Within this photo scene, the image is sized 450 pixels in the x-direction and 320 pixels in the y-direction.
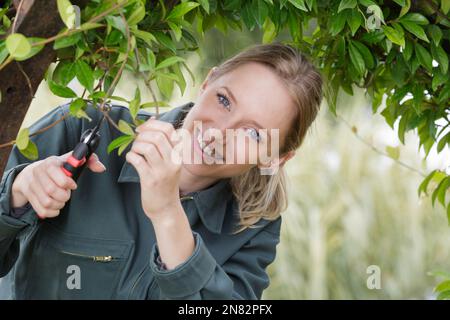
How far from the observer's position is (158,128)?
43.9 inches

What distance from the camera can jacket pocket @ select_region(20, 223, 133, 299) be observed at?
1.54 meters

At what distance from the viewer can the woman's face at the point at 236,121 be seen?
1.48m

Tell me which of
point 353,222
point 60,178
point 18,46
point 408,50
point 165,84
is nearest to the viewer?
point 18,46

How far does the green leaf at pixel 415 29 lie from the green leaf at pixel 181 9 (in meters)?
0.43

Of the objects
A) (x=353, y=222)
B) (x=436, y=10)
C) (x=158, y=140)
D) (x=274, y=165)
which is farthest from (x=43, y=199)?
(x=353, y=222)

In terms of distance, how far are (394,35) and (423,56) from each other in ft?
0.36

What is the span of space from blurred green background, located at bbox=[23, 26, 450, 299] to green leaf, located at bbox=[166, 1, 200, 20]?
299cm

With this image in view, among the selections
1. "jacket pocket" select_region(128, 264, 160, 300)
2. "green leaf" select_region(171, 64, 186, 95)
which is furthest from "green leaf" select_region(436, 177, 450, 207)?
"green leaf" select_region(171, 64, 186, 95)

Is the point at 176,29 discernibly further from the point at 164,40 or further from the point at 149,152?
the point at 149,152

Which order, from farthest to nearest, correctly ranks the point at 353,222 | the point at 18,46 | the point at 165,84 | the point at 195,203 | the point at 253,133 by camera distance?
the point at 353,222
the point at 195,203
the point at 253,133
the point at 165,84
the point at 18,46

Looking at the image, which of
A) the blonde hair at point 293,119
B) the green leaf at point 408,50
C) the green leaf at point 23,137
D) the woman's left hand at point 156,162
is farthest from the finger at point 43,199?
the green leaf at point 408,50
